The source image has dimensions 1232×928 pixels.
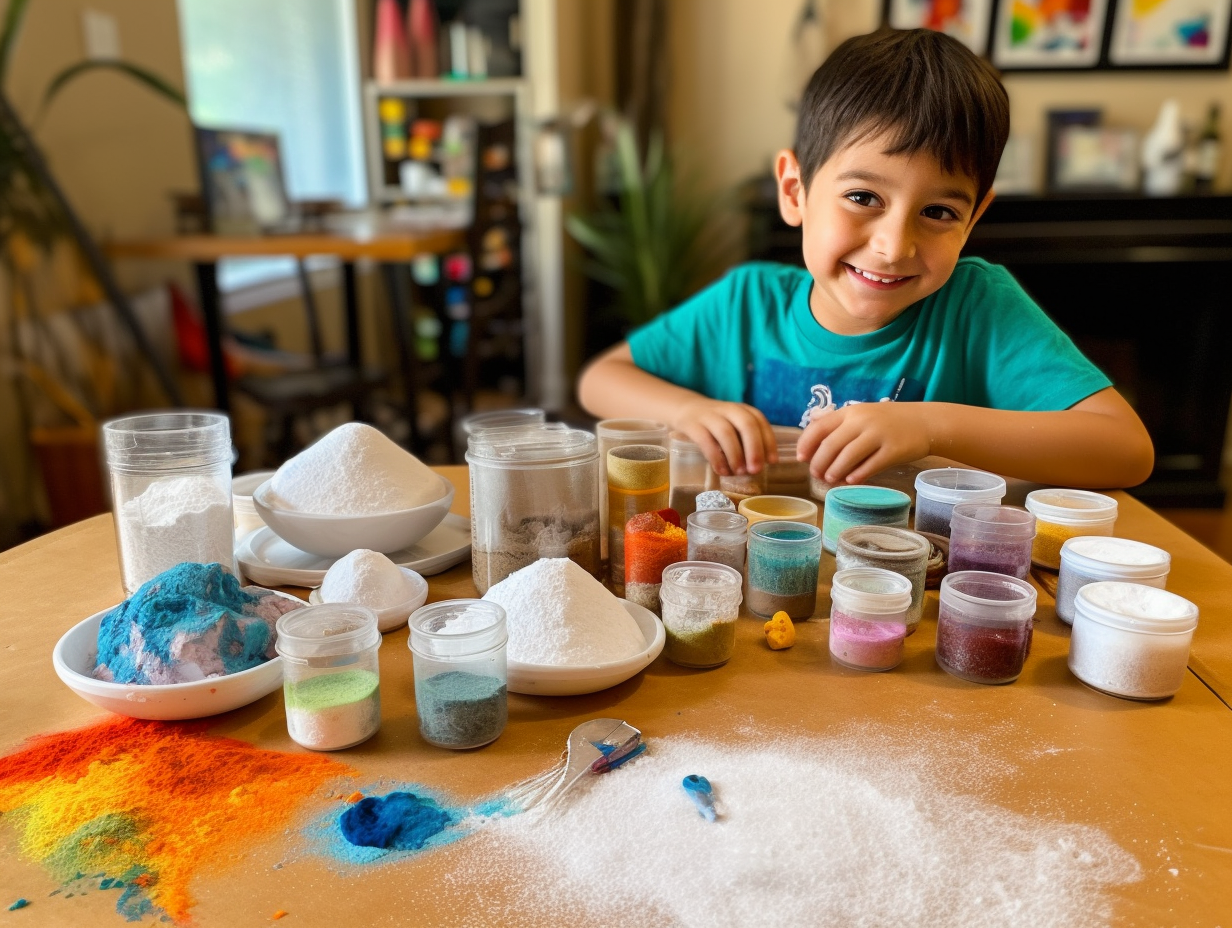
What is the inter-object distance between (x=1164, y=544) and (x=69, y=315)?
272 centimetres

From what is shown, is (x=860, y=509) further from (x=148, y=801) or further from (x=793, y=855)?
(x=148, y=801)

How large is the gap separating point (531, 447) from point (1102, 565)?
50 centimetres

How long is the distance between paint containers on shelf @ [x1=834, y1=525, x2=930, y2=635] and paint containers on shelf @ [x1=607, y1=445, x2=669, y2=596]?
182 mm

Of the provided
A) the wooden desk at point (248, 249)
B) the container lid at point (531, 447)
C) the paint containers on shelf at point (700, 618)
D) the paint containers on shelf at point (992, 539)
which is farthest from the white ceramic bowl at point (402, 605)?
the wooden desk at point (248, 249)

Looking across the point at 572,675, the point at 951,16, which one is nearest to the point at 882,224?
the point at 572,675

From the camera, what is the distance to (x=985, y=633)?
2.39 feet

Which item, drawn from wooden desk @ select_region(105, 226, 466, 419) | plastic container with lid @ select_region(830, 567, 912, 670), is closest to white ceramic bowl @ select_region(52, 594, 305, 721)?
plastic container with lid @ select_region(830, 567, 912, 670)

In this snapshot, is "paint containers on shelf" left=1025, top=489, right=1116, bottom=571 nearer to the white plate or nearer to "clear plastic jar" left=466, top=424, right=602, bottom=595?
"clear plastic jar" left=466, top=424, right=602, bottom=595

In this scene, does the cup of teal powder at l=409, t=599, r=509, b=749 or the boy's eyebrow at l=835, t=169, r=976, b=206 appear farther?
the boy's eyebrow at l=835, t=169, r=976, b=206

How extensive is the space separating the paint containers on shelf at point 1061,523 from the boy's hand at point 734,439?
0.92 feet

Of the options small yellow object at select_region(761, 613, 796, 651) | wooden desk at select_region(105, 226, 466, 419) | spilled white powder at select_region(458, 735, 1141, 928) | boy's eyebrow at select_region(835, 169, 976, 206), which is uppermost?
boy's eyebrow at select_region(835, 169, 976, 206)

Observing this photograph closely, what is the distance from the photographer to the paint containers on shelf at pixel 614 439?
94cm

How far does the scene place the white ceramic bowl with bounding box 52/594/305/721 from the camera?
2.17 feet

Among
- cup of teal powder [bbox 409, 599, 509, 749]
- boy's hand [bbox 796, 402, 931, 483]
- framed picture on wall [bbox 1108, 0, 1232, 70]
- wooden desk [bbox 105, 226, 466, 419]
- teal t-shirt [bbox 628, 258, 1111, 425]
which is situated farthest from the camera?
framed picture on wall [bbox 1108, 0, 1232, 70]
